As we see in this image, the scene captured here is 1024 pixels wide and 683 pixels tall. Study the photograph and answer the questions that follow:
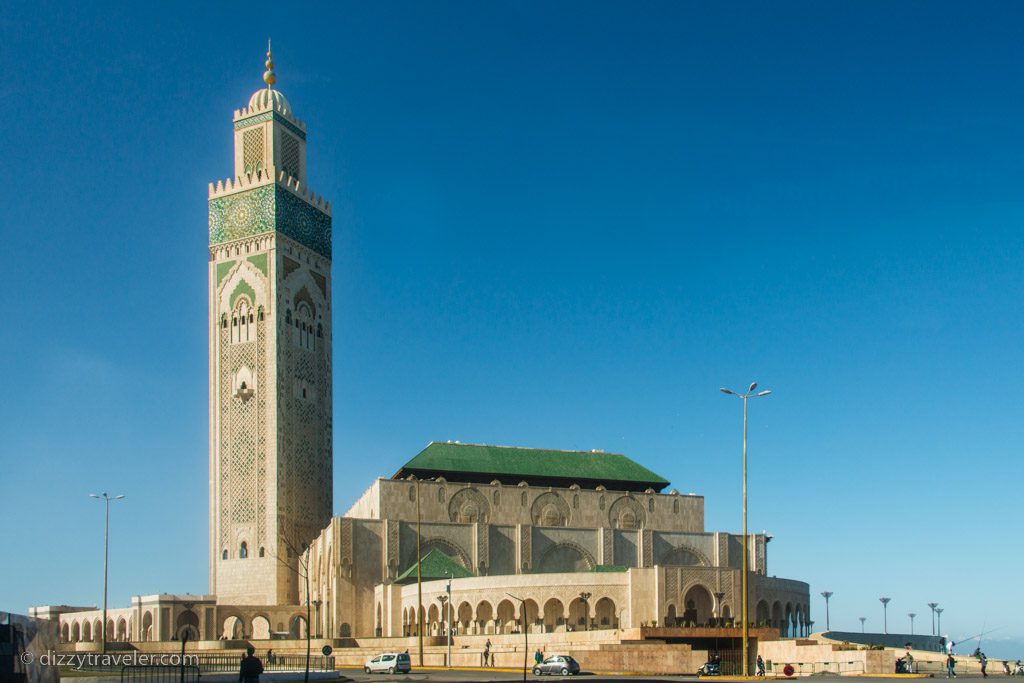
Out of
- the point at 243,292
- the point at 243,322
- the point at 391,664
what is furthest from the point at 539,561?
the point at 391,664

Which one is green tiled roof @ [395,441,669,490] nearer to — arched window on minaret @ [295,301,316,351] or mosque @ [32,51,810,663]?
mosque @ [32,51,810,663]

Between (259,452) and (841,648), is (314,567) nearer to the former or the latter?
(259,452)

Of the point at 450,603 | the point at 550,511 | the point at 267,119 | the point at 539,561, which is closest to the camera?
the point at 450,603

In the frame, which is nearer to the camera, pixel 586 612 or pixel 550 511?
pixel 586 612

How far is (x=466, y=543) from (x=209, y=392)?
68.3 ft

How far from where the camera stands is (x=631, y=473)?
276ft

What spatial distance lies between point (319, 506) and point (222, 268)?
17.0 meters

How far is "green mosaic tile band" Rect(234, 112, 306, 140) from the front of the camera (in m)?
86.1

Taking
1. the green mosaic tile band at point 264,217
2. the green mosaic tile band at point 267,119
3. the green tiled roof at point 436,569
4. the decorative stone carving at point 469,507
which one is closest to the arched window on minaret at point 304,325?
the green mosaic tile band at point 264,217

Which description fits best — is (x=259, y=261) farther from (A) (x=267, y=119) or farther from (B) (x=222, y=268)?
(A) (x=267, y=119)

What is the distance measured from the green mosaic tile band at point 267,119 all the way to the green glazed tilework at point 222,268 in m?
9.97

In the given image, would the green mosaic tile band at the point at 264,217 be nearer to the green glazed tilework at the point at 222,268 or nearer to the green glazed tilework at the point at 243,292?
the green glazed tilework at the point at 222,268

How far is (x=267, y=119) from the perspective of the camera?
8588cm

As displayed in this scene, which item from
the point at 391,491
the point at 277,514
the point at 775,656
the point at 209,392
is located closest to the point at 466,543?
the point at 391,491
